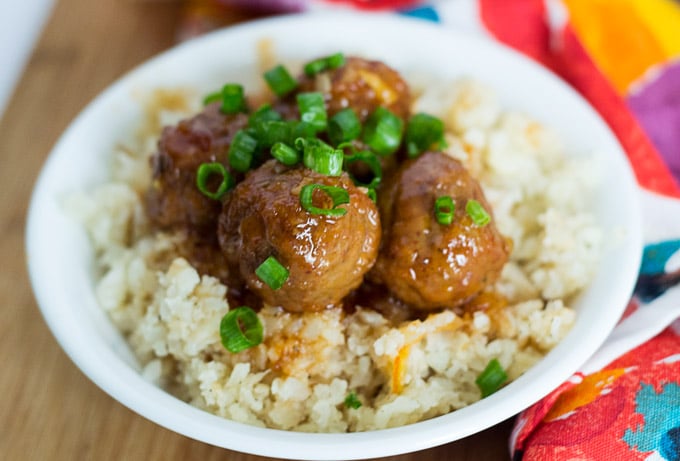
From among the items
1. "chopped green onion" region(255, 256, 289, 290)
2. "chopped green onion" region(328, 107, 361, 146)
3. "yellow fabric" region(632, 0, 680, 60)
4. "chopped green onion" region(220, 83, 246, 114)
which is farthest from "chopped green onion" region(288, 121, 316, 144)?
"yellow fabric" region(632, 0, 680, 60)

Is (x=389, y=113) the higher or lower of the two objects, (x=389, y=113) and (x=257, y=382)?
the higher

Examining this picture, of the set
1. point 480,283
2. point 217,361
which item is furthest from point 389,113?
point 217,361

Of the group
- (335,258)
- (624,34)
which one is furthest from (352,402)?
(624,34)

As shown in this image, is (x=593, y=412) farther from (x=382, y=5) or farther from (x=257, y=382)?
(x=382, y=5)

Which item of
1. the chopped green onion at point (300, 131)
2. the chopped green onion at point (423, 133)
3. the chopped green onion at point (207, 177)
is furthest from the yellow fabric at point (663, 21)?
the chopped green onion at point (207, 177)

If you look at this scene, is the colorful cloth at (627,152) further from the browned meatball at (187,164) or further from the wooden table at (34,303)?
the browned meatball at (187,164)

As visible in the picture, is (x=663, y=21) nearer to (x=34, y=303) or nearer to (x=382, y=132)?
(x=382, y=132)

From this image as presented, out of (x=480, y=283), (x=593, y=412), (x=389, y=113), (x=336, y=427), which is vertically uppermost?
Answer: (x=389, y=113)

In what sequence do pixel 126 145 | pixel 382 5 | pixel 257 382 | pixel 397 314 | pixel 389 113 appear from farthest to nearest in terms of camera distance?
pixel 382 5 < pixel 126 145 < pixel 389 113 < pixel 397 314 < pixel 257 382
